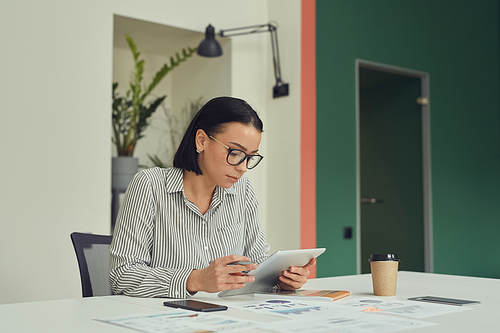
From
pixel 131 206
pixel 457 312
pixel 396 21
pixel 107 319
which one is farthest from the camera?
pixel 396 21

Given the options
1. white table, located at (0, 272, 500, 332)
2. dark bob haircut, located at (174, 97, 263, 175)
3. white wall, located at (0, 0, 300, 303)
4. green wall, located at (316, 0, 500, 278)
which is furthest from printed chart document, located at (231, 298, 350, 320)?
green wall, located at (316, 0, 500, 278)

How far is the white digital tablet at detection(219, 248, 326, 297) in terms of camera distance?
144cm

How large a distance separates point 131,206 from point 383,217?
320cm

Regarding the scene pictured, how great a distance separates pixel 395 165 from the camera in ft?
14.6

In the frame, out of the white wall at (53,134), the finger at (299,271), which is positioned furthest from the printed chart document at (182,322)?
the white wall at (53,134)

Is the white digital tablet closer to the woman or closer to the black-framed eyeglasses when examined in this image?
the woman

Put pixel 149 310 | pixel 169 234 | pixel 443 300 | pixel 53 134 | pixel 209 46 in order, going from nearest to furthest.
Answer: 1. pixel 149 310
2. pixel 443 300
3. pixel 169 234
4. pixel 53 134
5. pixel 209 46

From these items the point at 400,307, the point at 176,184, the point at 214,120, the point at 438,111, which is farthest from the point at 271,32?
the point at 400,307

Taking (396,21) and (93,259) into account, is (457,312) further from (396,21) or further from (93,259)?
(396,21)

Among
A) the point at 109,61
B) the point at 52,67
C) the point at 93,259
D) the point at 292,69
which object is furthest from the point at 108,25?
the point at 93,259

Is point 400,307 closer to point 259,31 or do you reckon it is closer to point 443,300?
point 443,300

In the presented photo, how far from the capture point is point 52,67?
2.94 meters

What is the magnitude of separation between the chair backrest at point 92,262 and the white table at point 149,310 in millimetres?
389

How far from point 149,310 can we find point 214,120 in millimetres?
754
